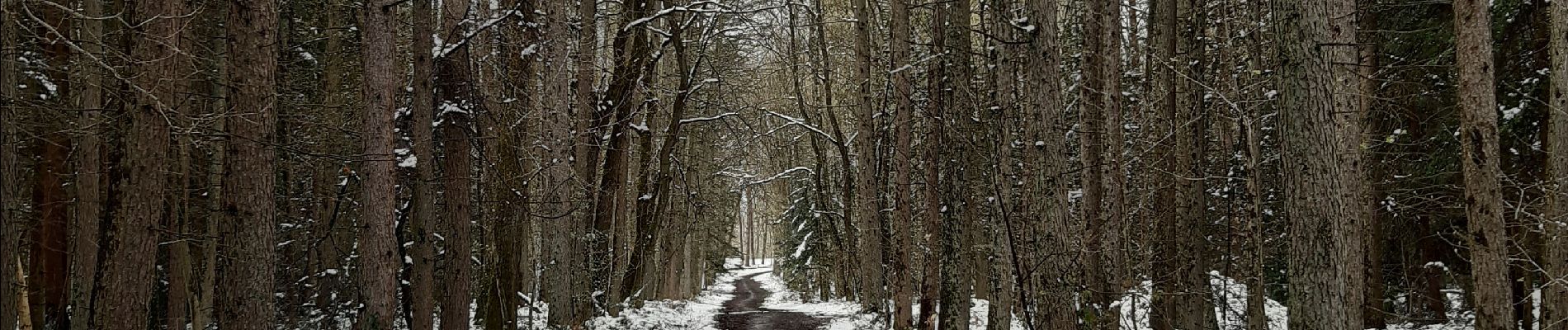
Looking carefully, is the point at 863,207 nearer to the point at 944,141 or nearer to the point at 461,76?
the point at 944,141

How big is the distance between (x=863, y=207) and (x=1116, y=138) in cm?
419

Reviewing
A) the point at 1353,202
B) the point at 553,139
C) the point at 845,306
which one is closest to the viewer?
the point at 1353,202

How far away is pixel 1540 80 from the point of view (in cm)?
1166

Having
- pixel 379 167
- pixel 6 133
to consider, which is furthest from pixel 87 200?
pixel 6 133

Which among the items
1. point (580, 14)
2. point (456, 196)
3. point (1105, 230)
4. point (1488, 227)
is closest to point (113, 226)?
point (456, 196)

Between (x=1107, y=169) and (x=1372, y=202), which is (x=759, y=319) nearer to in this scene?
(x=1107, y=169)

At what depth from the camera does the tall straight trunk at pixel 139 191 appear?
852cm

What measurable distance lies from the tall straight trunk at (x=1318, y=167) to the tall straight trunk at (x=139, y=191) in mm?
9922

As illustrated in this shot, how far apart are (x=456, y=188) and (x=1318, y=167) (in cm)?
934

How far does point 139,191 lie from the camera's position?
28.6 ft

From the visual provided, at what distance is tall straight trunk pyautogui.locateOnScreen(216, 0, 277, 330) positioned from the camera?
340 inches

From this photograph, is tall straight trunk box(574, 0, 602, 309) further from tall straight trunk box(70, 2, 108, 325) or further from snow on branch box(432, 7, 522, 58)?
tall straight trunk box(70, 2, 108, 325)

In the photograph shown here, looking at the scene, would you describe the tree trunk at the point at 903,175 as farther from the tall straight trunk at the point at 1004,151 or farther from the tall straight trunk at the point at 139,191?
the tall straight trunk at the point at 139,191

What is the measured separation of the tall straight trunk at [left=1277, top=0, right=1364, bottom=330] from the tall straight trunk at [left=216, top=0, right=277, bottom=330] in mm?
9273
